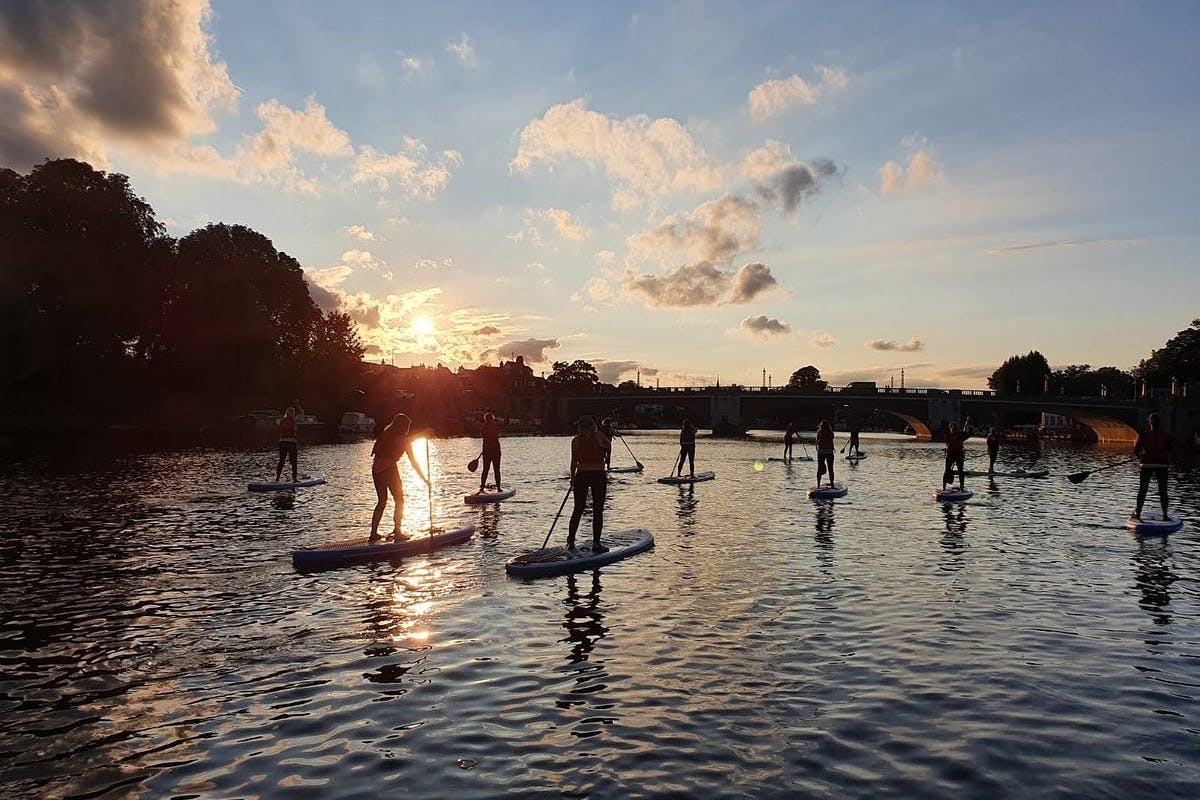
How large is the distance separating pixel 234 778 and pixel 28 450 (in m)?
56.2

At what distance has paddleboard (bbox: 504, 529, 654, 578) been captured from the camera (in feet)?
A: 47.0

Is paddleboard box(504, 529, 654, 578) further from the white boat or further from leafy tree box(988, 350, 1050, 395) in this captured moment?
leafy tree box(988, 350, 1050, 395)

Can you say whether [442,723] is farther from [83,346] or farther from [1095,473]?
[83,346]

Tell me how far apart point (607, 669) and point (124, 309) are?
276 ft

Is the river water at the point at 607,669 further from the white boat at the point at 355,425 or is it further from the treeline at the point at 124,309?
the white boat at the point at 355,425

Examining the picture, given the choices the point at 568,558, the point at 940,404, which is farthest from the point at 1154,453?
the point at 940,404

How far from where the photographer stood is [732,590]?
1343 cm

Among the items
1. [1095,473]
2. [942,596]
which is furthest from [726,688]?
[1095,473]

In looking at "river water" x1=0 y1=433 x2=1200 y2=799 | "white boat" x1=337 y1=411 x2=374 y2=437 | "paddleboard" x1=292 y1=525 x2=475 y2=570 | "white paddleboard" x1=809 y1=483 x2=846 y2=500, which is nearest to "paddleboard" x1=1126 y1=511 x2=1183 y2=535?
"river water" x1=0 y1=433 x2=1200 y2=799

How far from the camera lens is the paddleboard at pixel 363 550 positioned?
15070 millimetres

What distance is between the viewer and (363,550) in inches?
622

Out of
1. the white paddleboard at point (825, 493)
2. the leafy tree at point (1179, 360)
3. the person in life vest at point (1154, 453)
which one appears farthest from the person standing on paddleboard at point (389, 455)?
the leafy tree at point (1179, 360)

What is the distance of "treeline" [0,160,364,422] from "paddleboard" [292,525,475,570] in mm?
64802

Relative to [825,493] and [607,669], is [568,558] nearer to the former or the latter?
[607,669]
